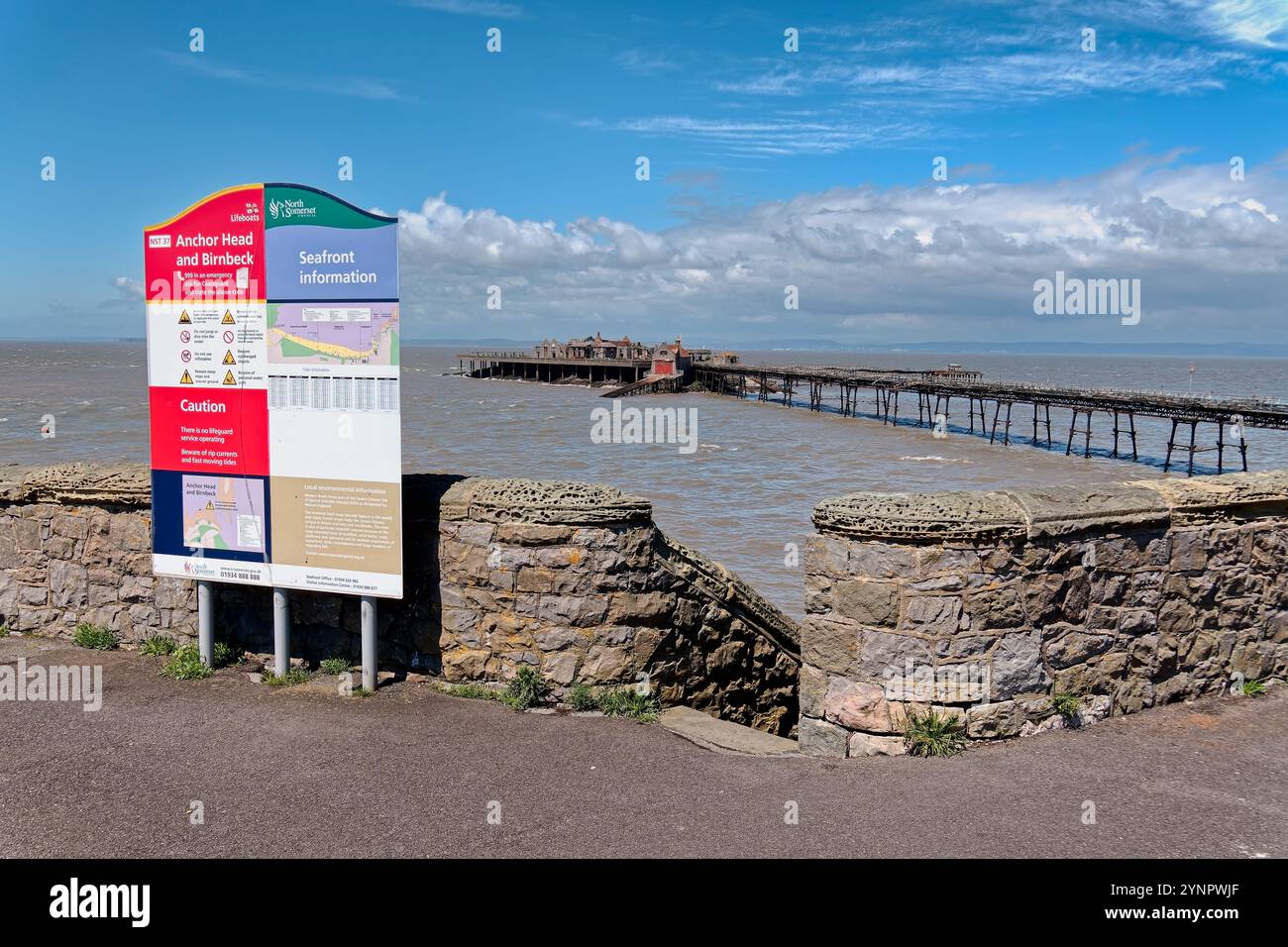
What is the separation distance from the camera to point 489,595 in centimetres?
643

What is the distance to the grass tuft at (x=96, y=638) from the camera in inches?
289

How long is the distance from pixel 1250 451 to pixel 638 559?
169 feet

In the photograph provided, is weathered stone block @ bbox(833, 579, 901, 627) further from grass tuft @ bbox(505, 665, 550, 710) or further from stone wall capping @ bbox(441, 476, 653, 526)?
grass tuft @ bbox(505, 665, 550, 710)

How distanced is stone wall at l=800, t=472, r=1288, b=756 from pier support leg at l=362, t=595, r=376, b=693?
2.83 meters

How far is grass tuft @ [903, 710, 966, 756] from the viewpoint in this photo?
552 cm

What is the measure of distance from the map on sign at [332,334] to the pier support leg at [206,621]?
1743 mm

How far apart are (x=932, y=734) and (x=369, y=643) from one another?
11.9 feet

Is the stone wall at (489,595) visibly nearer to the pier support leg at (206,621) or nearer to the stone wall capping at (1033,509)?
the pier support leg at (206,621)

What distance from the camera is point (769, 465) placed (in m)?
39.1

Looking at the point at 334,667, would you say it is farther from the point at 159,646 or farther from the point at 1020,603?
the point at 1020,603

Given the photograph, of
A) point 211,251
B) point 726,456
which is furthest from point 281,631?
point 726,456

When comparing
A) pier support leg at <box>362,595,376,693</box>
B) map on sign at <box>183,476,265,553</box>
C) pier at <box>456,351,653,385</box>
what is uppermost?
pier at <box>456,351,653,385</box>

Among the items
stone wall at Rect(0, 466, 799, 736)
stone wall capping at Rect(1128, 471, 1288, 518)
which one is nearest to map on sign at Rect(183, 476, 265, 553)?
stone wall at Rect(0, 466, 799, 736)
